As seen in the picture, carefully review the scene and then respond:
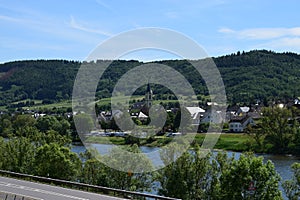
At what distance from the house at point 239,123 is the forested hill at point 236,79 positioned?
159 feet

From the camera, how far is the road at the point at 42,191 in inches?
824

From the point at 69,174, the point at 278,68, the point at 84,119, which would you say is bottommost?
the point at 69,174

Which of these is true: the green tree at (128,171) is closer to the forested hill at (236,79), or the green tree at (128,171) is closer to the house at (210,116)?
the house at (210,116)

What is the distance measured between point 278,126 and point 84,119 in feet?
118

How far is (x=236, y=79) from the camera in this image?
558 ft

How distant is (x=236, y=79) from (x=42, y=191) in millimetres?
152660

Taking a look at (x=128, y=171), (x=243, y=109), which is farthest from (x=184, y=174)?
(x=243, y=109)

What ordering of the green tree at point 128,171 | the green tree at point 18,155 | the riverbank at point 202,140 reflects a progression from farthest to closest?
the riverbank at point 202,140 < the green tree at point 18,155 < the green tree at point 128,171

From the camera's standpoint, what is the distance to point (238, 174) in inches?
942

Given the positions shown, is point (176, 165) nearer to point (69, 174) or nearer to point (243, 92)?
point (69, 174)

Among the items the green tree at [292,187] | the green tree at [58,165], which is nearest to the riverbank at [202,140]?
the green tree at [58,165]

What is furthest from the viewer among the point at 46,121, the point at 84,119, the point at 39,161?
the point at 46,121

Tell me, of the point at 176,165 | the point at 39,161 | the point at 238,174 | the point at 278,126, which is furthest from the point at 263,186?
the point at 278,126

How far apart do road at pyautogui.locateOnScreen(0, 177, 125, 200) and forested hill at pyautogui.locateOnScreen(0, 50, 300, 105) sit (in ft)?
424
